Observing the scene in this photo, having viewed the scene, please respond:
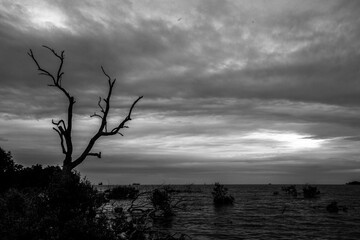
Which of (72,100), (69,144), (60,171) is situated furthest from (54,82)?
(60,171)

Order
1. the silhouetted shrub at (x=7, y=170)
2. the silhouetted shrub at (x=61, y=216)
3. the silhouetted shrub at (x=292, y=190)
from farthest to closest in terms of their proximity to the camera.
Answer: the silhouetted shrub at (x=292, y=190)
the silhouetted shrub at (x=7, y=170)
the silhouetted shrub at (x=61, y=216)

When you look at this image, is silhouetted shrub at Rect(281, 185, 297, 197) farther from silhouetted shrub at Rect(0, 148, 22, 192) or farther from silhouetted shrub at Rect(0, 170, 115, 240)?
silhouetted shrub at Rect(0, 170, 115, 240)

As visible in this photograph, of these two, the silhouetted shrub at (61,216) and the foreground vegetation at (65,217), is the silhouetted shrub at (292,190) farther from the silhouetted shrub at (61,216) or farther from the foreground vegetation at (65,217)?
the silhouetted shrub at (61,216)

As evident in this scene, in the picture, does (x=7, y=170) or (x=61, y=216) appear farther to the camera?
(x=7, y=170)

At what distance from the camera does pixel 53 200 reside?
12852mm

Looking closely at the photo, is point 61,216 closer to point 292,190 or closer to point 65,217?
point 65,217

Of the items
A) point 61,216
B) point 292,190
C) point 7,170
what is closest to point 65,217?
point 61,216

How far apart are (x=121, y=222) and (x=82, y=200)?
187cm

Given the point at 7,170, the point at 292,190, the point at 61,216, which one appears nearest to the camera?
the point at 61,216

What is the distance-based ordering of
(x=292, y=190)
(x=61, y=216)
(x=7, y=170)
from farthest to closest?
(x=292, y=190), (x=7, y=170), (x=61, y=216)

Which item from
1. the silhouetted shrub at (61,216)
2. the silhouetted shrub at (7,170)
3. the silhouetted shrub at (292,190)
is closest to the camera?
the silhouetted shrub at (61,216)

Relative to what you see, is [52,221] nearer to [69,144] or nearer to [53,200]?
[53,200]

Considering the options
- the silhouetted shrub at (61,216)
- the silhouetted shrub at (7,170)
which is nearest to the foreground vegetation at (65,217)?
the silhouetted shrub at (61,216)

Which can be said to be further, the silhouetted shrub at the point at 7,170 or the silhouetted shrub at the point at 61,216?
the silhouetted shrub at the point at 7,170
